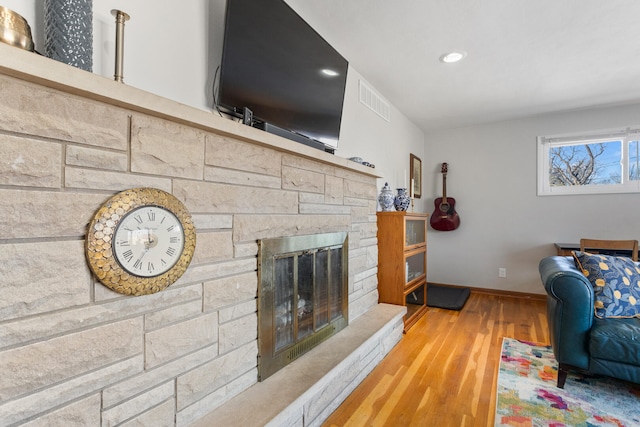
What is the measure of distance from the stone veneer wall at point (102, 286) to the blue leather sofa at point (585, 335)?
1708 millimetres

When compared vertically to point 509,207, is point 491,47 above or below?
above

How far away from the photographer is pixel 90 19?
94cm

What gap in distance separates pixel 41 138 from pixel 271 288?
3.37 feet

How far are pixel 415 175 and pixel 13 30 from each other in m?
4.11

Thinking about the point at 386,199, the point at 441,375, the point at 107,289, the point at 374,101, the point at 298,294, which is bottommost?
the point at 441,375

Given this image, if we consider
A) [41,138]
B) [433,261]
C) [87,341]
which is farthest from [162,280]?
[433,261]

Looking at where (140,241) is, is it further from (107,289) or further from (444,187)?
(444,187)

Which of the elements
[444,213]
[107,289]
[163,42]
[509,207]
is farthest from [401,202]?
[107,289]

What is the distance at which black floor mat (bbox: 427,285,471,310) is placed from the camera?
3.53 m

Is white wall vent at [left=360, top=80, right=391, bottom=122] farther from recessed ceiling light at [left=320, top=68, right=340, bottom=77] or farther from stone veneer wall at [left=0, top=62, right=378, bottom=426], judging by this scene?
stone veneer wall at [left=0, top=62, right=378, bottom=426]

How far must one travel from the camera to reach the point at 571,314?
178cm

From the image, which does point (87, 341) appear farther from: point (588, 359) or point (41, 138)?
point (588, 359)

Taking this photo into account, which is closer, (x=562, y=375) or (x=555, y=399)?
(x=555, y=399)

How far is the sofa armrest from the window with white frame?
2589 mm
